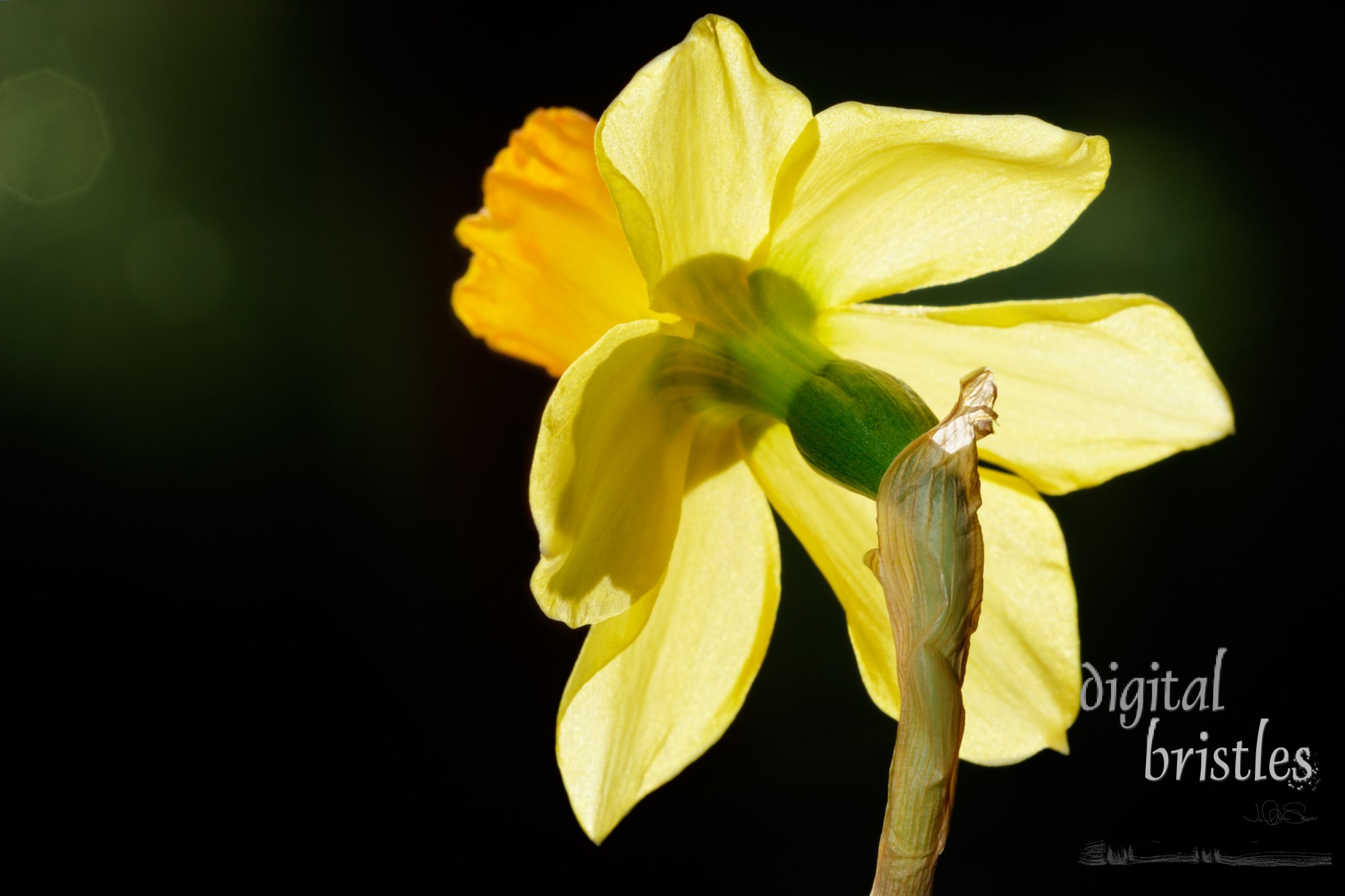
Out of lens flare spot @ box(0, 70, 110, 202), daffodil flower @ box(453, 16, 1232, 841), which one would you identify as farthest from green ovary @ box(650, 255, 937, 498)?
lens flare spot @ box(0, 70, 110, 202)

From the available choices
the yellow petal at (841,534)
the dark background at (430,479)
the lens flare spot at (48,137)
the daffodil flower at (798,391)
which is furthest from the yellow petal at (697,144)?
the lens flare spot at (48,137)

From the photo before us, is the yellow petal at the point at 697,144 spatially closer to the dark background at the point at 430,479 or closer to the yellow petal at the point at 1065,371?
the yellow petal at the point at 1065,371

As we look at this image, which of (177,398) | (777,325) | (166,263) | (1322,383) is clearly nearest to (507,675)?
(177,398)

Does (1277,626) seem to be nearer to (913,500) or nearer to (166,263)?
(913,500)

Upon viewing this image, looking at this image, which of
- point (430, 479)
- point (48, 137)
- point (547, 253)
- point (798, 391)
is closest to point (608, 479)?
point (798, 391)

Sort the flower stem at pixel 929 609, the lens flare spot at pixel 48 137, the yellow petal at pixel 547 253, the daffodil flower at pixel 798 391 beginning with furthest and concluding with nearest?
the lens flare spot at pixel 48 137, the yellow petal at pixel 547 253, the daffodil flower at pixel 798 391, the flower stem at pixel 929 609

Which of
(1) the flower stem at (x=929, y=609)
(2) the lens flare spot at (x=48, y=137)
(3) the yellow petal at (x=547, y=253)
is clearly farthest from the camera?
(2) the lens flare spot at (x=48, y=137)

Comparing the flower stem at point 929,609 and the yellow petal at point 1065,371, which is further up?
the yellow petal at point 1065,371
